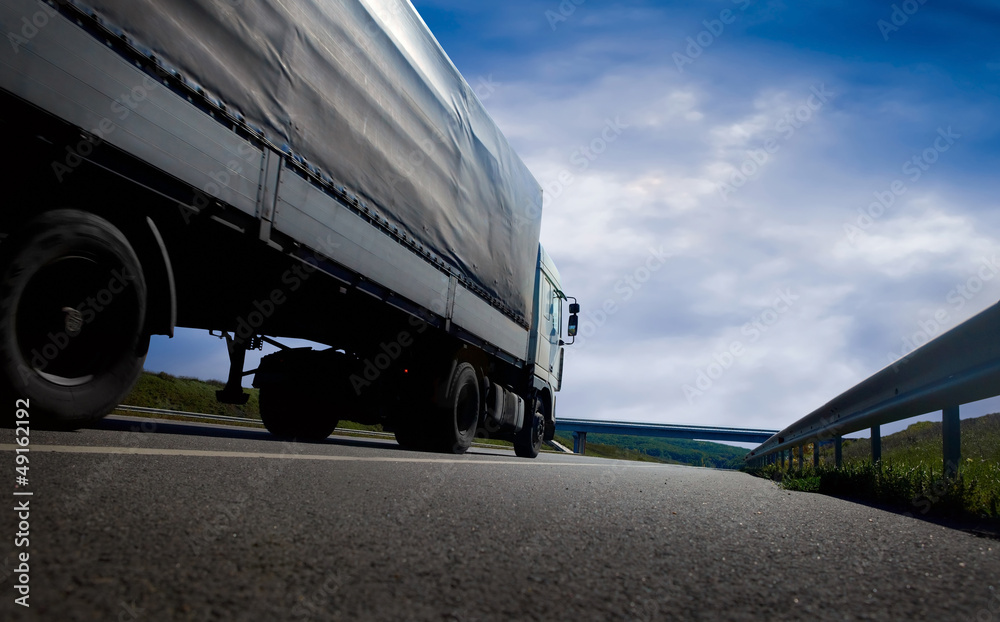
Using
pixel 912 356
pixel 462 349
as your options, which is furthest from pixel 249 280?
pixel 912 356

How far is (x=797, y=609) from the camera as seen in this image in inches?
64.3

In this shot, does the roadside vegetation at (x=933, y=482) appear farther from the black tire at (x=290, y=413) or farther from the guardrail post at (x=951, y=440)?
the black tire at (x=290, y=413)

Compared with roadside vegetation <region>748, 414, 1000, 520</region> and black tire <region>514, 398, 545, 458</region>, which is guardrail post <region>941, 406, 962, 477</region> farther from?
black tire <region>514, 398, 545, 458</region>

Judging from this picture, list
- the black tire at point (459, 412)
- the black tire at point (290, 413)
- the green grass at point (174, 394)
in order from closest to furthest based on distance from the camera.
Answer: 1. the black tire at point (459, 412)
2. the black tire at point (290, 413)
3. the green grass at point (174, 394)

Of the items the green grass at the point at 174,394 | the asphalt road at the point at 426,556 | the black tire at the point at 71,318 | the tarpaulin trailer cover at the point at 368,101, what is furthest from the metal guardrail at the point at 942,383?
the green grass at the point at 174,394

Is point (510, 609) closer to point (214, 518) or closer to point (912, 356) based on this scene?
point (214, 518)

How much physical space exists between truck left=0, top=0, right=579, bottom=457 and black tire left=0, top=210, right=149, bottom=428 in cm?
1

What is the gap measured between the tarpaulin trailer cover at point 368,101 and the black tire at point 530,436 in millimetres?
3172

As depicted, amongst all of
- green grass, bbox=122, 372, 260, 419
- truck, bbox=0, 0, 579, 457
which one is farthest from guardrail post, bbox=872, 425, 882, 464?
green grass, bbox=122, 372, 260, 419

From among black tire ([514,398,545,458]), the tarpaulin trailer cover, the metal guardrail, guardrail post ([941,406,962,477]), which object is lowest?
black tire ([514,398,545,458])

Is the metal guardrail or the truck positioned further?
the metal guardrail

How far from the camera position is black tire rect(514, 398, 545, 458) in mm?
12995

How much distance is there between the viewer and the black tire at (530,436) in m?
13.0

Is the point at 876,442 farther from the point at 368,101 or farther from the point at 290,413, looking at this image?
the point at 290,413
